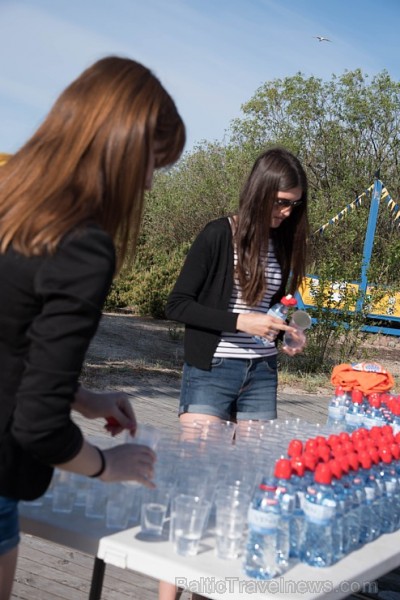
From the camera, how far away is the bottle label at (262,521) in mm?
2152

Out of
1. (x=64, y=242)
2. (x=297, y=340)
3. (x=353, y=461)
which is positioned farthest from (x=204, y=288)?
(x=64, y=242)

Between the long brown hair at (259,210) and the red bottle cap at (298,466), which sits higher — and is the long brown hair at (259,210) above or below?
above

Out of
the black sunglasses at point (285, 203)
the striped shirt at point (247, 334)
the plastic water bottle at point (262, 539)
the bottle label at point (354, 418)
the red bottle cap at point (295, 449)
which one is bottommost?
the plastic water bottle at point (262, 539)

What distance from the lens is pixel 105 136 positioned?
1.77 meters

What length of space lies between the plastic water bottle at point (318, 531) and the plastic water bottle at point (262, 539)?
10 centimetres

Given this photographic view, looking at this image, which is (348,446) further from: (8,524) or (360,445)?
(8,524)

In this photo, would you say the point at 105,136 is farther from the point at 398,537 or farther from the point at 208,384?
the point at 208,384

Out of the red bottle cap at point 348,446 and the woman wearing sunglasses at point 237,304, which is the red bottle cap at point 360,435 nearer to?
the red bottle cap at point 348,446

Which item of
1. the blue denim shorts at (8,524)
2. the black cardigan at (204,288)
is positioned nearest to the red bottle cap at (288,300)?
the black cardigan at (204,288)

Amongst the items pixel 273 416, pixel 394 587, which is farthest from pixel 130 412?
pixel 394 587

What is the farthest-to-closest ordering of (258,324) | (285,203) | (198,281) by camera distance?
(285,203)
(198,281)
(258,324)

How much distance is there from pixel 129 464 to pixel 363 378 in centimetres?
226

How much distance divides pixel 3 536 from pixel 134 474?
334 millimetres

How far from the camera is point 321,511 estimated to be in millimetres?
2244
